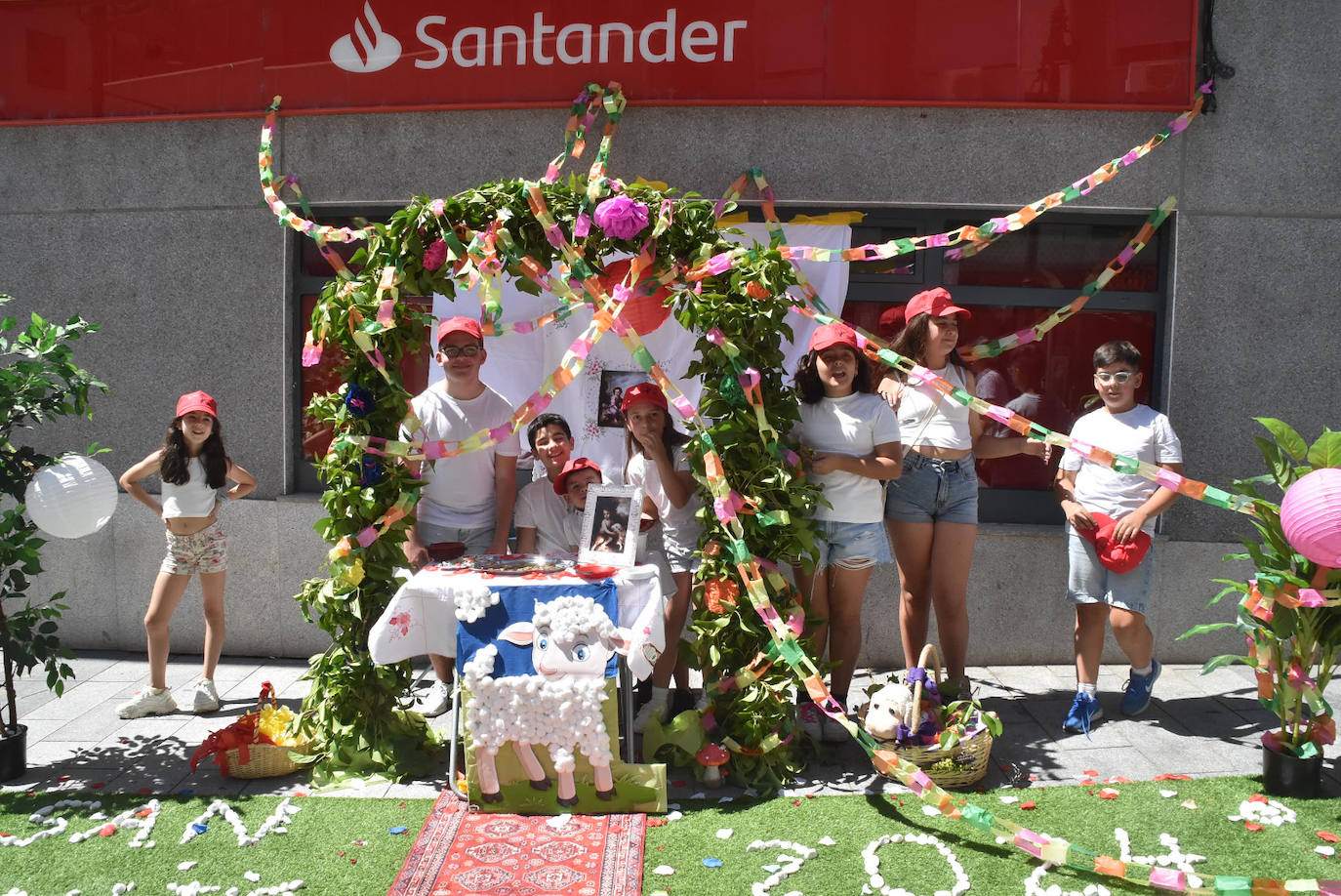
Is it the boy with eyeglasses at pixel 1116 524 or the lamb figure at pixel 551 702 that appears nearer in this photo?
the lamb figure at pixel 551 702

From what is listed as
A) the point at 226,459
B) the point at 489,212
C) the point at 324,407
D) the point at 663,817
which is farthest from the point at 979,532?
the point at 226,459

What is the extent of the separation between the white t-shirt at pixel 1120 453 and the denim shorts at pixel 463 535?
→ 9.15 feet

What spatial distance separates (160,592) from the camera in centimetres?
474

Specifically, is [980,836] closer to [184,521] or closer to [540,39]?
[184,521]

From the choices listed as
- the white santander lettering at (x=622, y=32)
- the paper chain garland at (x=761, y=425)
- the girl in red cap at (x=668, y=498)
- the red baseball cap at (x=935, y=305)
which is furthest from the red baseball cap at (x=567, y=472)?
the white santander lettering at (x=622, y=32)

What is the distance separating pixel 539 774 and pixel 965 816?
1.54m

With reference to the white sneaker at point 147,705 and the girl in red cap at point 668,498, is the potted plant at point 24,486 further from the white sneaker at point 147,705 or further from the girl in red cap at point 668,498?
the girl in red cap at point 668,498

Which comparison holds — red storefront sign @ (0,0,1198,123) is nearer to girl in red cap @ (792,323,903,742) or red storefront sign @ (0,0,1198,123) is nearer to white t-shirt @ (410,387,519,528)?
girl in red cap @ (792,323,903,742)

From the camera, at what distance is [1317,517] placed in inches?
130

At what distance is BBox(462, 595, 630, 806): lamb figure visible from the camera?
359 centimetres

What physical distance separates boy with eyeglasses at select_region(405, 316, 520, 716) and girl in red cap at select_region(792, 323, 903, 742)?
1.34 m

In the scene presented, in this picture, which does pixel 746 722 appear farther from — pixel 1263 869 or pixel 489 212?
pixel 489 212

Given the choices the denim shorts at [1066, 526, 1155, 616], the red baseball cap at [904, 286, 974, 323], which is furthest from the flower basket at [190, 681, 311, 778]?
the denim shorts at [1066, 526, 1155, 616]

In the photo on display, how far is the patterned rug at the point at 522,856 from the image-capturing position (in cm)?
312
